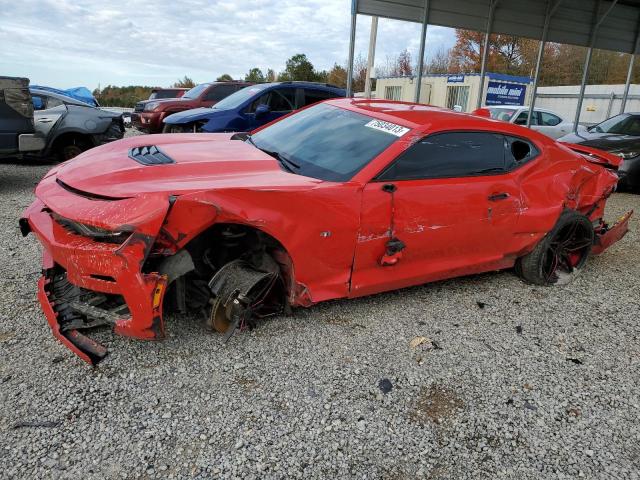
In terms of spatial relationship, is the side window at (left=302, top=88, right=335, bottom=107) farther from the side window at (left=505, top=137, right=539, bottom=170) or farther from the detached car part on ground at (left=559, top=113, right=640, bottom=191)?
the side window at (left=505, top=137, right=539, bottom=170)

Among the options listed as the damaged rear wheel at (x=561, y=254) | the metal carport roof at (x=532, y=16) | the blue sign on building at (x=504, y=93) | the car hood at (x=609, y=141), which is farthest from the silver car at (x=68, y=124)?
the blue sign on building at (x=504, y=93)

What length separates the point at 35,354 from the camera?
8.82 ft

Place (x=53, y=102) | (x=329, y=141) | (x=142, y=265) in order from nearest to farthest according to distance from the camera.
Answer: (x=142, y=265)
(x=329, y=141)
(x=53, y=102)

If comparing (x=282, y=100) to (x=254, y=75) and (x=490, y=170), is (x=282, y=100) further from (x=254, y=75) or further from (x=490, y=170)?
(x=254, y=75)

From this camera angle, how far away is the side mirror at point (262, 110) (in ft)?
25.9

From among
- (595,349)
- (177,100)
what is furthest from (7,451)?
(177,100)

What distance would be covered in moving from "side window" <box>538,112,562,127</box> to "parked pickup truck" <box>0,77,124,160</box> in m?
10.8

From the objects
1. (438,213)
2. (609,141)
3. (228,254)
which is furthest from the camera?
(609,141)

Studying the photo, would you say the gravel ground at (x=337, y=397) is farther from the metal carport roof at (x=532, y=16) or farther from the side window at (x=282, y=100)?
the metal carport roof at (x=532, y=16)

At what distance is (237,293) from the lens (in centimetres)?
282

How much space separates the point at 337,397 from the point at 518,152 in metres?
2.62

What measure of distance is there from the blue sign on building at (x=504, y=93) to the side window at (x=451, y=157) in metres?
21.2

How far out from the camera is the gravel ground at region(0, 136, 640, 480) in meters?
2.10

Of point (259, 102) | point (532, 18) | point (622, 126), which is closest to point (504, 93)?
point (532, 18)
